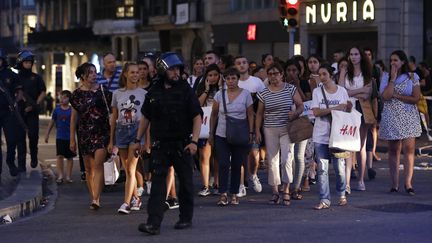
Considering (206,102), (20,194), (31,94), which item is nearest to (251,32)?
(31,94)

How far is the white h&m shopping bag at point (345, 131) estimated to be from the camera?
11992mm

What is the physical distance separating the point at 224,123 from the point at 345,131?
5.09 feet

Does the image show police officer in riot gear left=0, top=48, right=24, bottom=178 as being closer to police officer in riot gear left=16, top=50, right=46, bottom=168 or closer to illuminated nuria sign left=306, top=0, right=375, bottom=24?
police officer in riot gear left=16, top=50, right=46, bottom=168

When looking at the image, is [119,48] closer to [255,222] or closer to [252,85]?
[252,85]

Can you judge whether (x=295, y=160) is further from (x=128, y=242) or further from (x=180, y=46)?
(x=180, y=46)

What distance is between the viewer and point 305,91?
47.1 ft

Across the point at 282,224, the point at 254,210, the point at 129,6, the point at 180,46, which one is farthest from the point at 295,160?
the point at 129,6

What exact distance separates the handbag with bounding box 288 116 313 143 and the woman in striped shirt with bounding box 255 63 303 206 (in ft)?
0.19

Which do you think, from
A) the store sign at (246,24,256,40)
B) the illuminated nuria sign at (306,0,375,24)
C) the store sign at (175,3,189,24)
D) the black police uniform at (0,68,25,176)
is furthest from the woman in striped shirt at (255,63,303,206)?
the store sign at (175,3,189,24)

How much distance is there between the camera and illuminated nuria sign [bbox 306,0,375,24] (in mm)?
31281

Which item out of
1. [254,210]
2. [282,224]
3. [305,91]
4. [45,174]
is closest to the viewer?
[282,224]

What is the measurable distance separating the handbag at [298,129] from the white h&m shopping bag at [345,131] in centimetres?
48

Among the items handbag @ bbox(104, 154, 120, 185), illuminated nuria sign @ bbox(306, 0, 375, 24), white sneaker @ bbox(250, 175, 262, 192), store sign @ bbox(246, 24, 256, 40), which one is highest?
illuminated nuria sign @ bbox(306, 0, 375, 24)

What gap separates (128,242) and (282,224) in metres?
1.92
